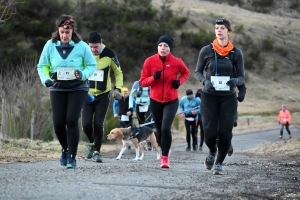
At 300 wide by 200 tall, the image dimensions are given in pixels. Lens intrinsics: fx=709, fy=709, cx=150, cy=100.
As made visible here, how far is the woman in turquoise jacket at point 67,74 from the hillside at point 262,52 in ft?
115

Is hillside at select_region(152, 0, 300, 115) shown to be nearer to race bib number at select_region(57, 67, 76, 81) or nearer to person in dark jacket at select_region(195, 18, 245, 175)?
person in dark jacket at select_region(195, 18, 245, 175)

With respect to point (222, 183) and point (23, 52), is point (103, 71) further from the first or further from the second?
point (23, 52)

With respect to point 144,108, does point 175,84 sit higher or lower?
higher

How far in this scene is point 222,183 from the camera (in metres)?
8.90

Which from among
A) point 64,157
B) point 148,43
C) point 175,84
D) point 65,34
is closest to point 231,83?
point 175,84

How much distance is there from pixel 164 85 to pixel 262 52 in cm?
5562

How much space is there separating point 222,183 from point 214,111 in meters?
1.35

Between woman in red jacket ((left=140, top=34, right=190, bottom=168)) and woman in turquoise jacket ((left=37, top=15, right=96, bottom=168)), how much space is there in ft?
4.39

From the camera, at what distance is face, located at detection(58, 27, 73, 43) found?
1009 cm

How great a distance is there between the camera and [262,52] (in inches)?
2589

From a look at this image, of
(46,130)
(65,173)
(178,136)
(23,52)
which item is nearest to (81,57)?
(65,173)

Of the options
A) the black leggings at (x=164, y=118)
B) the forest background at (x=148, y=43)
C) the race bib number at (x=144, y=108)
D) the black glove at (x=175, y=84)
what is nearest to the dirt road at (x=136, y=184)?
the black leggings at (x=164, y=118)

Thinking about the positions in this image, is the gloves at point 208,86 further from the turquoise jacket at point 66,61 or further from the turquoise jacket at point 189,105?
the turquoise jacket at point 189,105

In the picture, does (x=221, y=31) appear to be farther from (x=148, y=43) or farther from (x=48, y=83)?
(x=148, y=43)
